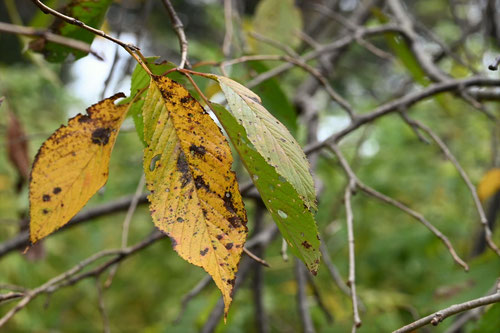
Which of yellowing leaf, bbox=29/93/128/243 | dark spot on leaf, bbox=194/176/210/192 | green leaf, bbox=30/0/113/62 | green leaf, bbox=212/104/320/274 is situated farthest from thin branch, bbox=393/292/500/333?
green leaf, bbox=30/0/113/62

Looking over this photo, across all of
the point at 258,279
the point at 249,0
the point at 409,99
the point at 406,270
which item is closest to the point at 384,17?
the point at 409,99

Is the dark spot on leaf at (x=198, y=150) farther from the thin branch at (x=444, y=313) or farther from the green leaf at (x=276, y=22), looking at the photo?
the green leaf at (x=276, y=22)

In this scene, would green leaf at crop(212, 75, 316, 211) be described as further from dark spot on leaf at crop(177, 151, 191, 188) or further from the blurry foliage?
the blurry foliage

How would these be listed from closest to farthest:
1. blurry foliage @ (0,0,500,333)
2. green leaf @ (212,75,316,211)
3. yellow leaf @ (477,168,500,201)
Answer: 1. green leaf @ (212,75,316,211)
2. yellow leaf @ (477,168,500,201)
3. blurry foliage @ (0,0,500,333)

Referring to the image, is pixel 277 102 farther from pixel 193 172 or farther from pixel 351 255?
→ pixel 193 172

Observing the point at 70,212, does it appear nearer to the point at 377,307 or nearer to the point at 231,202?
the point at 231,202

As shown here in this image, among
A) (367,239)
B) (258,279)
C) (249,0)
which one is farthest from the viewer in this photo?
(249,0)

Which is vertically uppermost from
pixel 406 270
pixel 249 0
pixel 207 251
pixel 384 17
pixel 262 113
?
pixel 249 0
